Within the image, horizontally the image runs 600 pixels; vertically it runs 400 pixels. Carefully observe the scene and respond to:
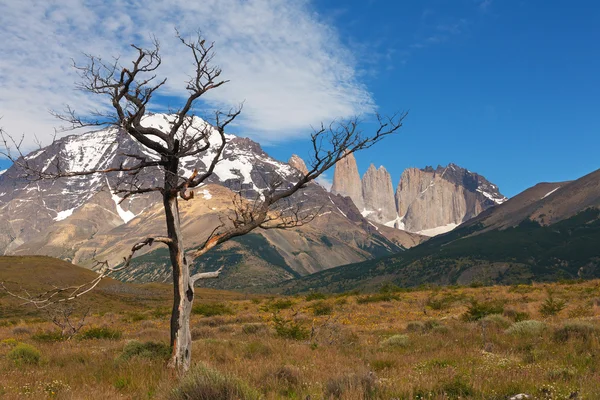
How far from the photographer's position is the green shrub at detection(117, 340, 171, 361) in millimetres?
11836

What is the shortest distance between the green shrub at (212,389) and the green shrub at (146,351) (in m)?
4.57

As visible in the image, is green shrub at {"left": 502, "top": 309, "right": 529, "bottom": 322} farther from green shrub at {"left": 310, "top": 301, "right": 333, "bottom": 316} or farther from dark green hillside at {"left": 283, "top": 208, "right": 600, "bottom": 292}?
dark green hillside at {"left": 283, "top": 208, "right": 600, "bottom": 292}

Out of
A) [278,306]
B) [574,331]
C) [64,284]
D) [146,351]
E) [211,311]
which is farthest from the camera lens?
[64,284]

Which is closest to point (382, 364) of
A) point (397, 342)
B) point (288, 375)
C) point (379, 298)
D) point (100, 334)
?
point (288, 375)

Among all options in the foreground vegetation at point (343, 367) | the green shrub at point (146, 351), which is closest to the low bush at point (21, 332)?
the foreground vegetation at point (343, 367)

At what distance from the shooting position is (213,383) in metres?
7.05

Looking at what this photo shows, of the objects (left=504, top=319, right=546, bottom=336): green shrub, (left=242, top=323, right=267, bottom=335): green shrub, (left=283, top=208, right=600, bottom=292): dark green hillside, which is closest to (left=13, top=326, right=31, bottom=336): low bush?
(left=242, top=323, right=267, bottom=335): green shrub

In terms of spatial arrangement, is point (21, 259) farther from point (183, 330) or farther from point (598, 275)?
point (598, 275)

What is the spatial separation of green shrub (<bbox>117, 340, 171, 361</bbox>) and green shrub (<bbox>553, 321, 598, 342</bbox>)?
1119cm

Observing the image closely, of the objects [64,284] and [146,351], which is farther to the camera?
[64,284]

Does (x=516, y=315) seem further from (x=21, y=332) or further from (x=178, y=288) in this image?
(x=21, y=332)

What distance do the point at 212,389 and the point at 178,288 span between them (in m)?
3.50

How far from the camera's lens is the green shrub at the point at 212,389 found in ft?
22.4

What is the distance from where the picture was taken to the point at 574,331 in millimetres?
12844
